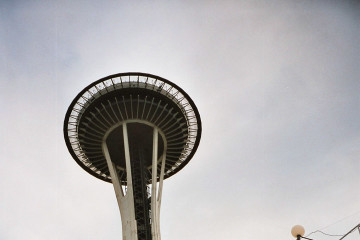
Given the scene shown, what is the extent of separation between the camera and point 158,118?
129 ft

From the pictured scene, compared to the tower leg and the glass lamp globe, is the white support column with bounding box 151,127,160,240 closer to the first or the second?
the tower leg

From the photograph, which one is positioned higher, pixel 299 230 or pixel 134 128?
pixel 134 128

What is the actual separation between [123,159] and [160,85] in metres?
9.45

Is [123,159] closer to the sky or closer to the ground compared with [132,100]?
closer to the ground

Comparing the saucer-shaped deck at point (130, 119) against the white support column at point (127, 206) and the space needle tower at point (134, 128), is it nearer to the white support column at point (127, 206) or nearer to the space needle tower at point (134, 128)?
the space needle tower at point (134, 128)

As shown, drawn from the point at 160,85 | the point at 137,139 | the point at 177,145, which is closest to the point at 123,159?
the point at 137,139

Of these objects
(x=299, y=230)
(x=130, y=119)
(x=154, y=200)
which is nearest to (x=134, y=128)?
(x=130, y=119)

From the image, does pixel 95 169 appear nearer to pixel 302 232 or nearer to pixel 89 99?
pixel 89 99

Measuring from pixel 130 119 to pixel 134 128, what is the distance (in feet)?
3.72

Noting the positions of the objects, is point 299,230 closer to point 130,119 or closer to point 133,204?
point 133,204

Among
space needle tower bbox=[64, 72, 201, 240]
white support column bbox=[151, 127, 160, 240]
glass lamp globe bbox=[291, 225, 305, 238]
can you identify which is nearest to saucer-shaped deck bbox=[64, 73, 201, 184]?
space needle tower bbox=[64, 72, 201, 240]

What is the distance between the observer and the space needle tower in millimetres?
37344

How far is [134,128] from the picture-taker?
39562 millimetres

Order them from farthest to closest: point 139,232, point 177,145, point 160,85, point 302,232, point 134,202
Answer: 1. point 177,145
2. point 160,85
3. point 134,202
4. point 139,232
5. point 302,232
